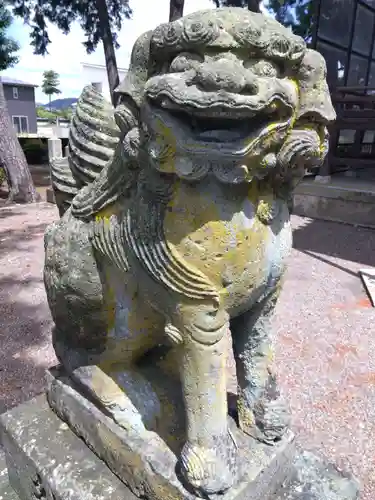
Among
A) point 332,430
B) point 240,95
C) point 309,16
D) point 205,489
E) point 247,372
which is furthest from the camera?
point 309,16

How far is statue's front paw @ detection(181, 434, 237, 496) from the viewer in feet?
3.79

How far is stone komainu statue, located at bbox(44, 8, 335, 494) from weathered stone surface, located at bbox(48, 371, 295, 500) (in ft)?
0.14

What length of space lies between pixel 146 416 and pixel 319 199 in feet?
18.3

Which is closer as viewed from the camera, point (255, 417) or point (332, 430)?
point (255, 417)

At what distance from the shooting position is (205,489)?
1.16 metres

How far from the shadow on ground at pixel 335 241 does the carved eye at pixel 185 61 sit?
13.3 ft

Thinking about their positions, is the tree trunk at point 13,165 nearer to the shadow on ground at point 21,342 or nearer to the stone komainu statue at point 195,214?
the shadow on ground at point 21,342

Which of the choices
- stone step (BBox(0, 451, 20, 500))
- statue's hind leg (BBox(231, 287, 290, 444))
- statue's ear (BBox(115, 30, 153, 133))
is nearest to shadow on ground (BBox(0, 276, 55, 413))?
stone step (BBox(0, 451, 20, 500))

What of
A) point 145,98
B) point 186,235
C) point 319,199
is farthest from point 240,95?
point 319,199

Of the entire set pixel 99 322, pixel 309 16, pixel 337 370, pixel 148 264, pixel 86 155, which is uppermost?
pixel 309 16

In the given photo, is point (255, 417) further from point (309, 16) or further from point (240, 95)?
point (309, 16)

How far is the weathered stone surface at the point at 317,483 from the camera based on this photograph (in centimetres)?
136

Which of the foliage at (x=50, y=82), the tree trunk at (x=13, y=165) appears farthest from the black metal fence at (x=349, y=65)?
the foliage at (x=50, y=82)

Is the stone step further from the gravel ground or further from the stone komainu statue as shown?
the gravel ground
